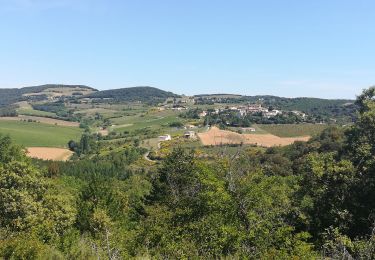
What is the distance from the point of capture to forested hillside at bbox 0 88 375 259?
20.8 m

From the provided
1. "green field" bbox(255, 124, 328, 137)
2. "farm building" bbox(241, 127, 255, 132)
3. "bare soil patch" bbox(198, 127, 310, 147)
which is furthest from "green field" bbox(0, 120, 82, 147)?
"green field" bbox(255, 124, 328, 137)

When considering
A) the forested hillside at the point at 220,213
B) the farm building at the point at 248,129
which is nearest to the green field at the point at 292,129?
the farm building at the point at 248,129

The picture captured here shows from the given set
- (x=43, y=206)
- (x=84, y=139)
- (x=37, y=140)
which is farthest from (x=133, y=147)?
(x=43, y=206)

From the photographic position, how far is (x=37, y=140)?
16162 cm

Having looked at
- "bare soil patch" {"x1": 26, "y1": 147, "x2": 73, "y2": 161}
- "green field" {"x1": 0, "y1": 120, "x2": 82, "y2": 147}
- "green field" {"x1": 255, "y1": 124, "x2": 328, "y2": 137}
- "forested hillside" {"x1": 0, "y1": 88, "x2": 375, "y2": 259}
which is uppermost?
"forested hillside" {"x1": 0, "y1": 88, "x2": 375, "y2": 259}

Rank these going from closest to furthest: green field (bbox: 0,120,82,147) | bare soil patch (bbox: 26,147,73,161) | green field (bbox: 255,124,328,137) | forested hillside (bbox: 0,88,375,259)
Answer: forested hillside (bbox: 0,88,375,259) < bare soil patch (bbox: 26,147,73,161) < green field (bbox: 0,120,82,147) < green field (bbox: 255,124,328,137)

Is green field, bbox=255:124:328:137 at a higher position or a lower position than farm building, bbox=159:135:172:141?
higher

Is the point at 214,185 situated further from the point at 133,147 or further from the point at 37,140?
the point at 37,140

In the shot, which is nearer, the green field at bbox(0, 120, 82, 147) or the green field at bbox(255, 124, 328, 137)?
the green field at bbox(0, 120, 82, 147)

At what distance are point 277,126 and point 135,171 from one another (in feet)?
267

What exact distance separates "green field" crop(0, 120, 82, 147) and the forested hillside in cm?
11431

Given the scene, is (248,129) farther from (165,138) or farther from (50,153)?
(50,153)

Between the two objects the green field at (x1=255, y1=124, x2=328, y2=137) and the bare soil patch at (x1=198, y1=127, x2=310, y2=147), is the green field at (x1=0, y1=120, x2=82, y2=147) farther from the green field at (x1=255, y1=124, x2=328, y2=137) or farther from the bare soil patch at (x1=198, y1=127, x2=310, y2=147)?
the green field at (x1=255, y1=124, x2=328, y2=137)

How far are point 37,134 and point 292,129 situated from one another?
104686mm
